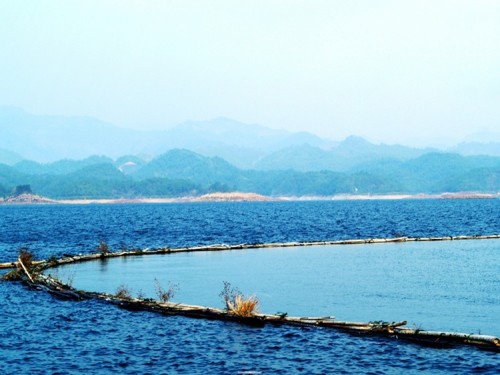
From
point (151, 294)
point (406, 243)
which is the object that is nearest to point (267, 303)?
point (151, 294)

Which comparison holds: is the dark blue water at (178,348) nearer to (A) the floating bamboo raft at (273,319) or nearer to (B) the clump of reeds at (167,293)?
(A) the floating bamboo raft at (273,319)

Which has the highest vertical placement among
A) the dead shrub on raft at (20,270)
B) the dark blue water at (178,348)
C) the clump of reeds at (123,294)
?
the dead shrub on raft at (20,270)

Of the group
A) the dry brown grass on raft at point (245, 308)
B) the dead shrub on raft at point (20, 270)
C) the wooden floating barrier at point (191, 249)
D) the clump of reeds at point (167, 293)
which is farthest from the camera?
the wooden floating barrier at point (191, 249)

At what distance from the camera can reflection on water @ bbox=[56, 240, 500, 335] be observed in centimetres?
3481

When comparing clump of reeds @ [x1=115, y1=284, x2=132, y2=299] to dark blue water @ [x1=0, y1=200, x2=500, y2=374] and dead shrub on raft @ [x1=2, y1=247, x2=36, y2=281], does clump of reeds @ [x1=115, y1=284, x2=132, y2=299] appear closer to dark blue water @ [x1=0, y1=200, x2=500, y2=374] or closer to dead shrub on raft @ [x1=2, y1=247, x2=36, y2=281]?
dark blue water @ [x1=0, y1=200, x2=500, y2=374]

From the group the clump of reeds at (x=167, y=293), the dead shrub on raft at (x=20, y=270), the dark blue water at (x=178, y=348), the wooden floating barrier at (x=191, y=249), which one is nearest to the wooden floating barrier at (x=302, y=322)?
the dark blue water at (x=178, y=348)

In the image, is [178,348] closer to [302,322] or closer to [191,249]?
[302,322]

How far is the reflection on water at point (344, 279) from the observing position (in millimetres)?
Answer: 34812

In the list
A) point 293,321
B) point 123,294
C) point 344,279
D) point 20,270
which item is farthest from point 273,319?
point 20,270

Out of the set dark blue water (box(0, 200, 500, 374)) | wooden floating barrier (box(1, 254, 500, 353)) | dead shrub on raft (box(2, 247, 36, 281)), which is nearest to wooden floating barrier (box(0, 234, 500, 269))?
dead shrub on raft (box(2, 247, 36, 281))

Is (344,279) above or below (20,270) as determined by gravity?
below

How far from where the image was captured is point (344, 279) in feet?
150

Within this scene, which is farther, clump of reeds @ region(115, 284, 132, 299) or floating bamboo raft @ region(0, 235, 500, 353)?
clump of reeds @ region(115, 284, 132, 299)

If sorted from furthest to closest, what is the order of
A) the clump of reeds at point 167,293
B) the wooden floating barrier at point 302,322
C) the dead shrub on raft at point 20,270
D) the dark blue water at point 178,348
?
the dead shrub on raft at point 20,270, the clump of reeds at point 167,293, the wooden floating barrier at point 302,322, the dark blue water at point 178,348
